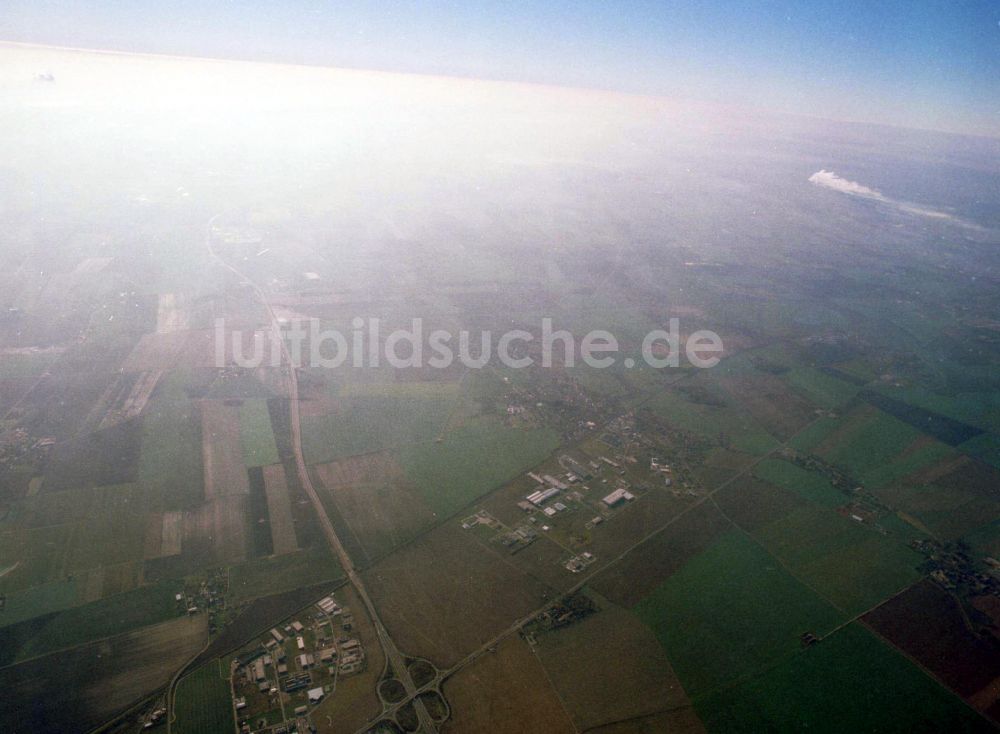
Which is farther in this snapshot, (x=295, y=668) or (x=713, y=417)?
(x=713, y=417)

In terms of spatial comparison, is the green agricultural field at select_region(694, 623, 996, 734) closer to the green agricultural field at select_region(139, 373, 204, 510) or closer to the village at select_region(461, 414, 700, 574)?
the village at select_region(461, 414, 700, 574)

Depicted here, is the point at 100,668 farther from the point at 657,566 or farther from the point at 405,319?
the point at 405,319

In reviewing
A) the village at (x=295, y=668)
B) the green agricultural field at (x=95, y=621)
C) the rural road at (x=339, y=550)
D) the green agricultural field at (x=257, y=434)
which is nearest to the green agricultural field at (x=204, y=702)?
the village at (x=295, y=668)

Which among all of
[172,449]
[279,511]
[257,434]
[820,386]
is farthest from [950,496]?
[172,449]

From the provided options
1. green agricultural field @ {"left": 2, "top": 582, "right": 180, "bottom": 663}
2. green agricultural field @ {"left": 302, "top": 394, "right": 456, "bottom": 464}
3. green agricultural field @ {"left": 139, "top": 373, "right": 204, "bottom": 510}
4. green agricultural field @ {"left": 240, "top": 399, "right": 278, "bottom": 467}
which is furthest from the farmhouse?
green agricultural field @ {"left": 139, "top": 373, "right": 204, "bottom": 510}

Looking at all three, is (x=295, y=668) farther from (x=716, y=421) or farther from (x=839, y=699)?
(x=716, y=421)

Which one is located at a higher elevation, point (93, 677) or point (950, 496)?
point (93, 677)
